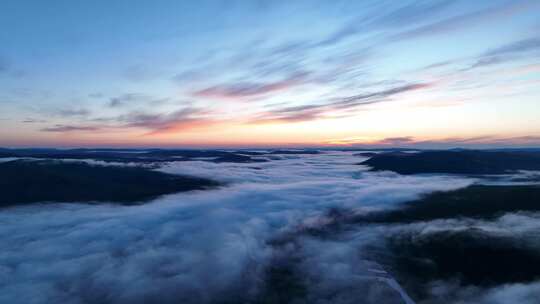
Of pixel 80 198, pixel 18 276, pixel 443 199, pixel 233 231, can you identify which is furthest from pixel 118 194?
pixel 443 199

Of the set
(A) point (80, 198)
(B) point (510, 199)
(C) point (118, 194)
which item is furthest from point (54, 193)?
(B) point (510, 199)

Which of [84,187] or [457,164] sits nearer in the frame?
[84,187]

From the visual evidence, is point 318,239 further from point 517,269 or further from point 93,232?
point 93,232

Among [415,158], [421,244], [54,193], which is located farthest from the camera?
[415,158]

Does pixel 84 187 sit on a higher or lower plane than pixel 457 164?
higher

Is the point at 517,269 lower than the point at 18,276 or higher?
lower

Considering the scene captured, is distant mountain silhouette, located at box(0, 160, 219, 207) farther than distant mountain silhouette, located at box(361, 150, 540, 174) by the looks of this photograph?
No

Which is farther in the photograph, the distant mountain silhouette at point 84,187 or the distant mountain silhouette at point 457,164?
the distant mountain silhouette at point 457,164

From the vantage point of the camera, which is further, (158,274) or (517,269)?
(517,269)

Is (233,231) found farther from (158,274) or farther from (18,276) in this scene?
(18,276)

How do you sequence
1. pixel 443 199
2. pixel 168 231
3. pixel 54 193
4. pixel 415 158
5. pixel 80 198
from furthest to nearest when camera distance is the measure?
pixel 415 158 < pixel 54 193 < pixel 80 198 < pixel 443 199 < pixel 168 231
